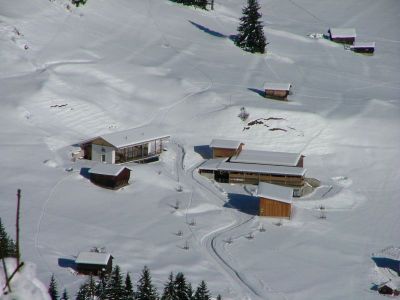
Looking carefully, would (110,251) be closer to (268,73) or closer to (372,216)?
(372,216)

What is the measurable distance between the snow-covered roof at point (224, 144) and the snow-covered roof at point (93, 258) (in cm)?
1673

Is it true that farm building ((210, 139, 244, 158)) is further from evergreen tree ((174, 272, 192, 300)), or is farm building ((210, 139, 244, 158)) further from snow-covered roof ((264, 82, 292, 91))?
evergreen tree ((174, 272, 192, 300))

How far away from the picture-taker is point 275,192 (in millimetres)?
36469

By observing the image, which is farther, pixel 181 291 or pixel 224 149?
pixel 224 149

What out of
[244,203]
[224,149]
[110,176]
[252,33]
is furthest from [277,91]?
[110,176]

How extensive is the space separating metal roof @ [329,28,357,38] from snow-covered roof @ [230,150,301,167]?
2786 cm

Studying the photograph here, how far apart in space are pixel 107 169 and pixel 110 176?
2.63 ft

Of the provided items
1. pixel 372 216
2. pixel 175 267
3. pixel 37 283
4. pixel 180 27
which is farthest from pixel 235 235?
pixel 180 27

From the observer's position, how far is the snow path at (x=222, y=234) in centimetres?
2733

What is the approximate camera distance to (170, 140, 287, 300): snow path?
27328 millimetres

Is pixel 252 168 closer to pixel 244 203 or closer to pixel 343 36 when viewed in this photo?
pixel 244 203

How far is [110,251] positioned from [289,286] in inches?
289

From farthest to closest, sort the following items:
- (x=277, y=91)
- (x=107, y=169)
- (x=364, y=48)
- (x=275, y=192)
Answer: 1. (x=364, y=48)
2. (x=277, y=91)
3. (x=107, y=169)
4. (x=275, y=192)

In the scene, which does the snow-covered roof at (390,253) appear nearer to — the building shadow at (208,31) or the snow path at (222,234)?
the snow path at (222,234)
